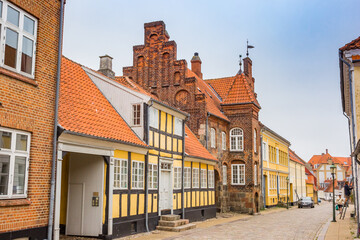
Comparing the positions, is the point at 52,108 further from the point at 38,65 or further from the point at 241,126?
the point at 241,126

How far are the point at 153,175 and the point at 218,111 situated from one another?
43.5ft

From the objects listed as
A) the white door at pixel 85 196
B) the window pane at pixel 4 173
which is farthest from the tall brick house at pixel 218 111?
the window pane at pixel 4 173

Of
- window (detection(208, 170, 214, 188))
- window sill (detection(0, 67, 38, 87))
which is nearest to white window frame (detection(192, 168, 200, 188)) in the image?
window (detection(208, 170, 214, 188))

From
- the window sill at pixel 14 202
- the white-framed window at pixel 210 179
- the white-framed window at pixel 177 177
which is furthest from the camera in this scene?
the white-framed window at pixel 210 179

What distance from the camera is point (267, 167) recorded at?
37.3 m

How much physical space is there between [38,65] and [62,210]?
21.2 ft

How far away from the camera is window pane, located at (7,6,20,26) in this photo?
9.62 metres

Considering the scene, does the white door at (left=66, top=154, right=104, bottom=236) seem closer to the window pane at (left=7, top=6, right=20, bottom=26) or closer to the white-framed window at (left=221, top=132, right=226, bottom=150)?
the window pane at (left=7, top=6, right=20, bottom=26)

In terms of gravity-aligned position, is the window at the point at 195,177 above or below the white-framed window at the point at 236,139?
below

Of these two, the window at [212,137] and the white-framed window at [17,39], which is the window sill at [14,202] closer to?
the white-framed window at [17,39]

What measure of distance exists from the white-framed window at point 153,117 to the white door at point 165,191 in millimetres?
2490

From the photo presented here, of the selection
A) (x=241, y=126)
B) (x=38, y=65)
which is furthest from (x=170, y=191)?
(x=241, y=126)

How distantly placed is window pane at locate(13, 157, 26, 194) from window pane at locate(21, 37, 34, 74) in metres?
2.30

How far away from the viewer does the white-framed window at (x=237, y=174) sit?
30125mm
